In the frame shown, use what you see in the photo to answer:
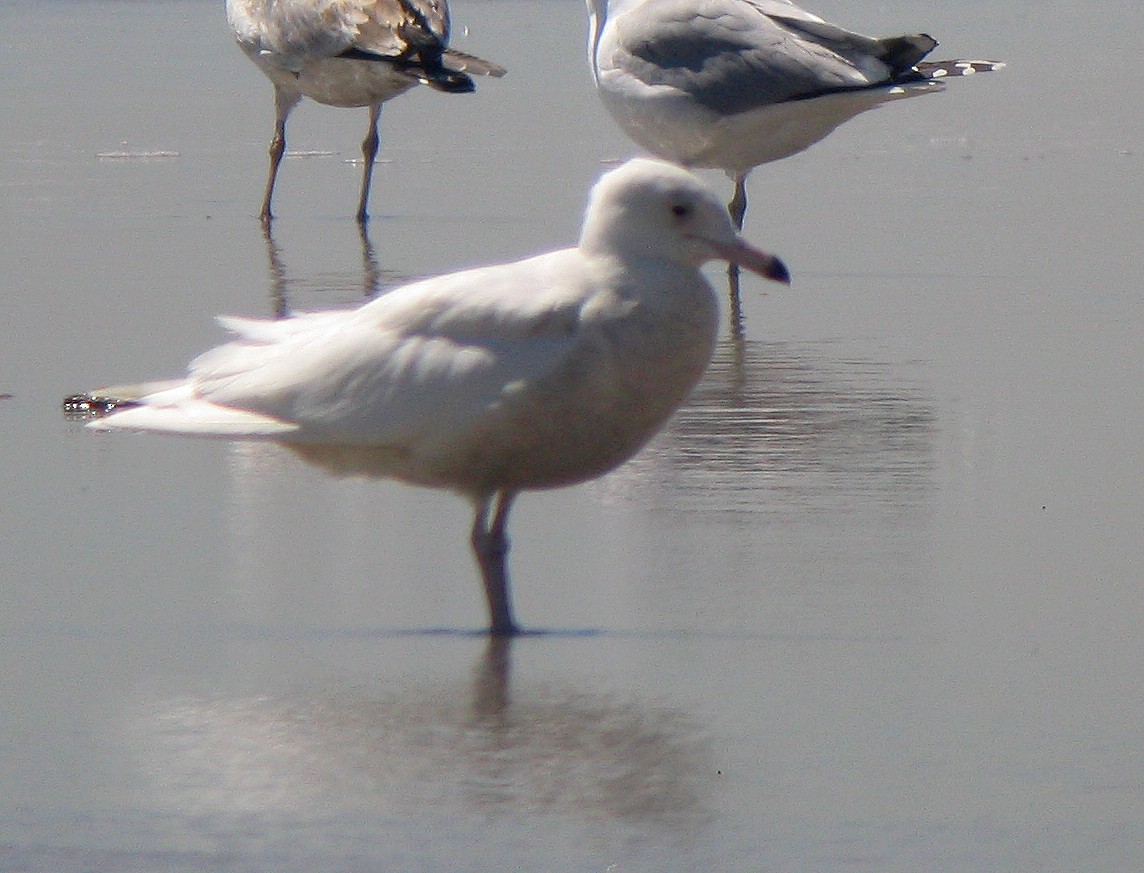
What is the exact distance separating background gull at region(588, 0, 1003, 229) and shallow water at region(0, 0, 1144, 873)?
627 millimetres

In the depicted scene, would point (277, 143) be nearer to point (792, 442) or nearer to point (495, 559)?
point (792, 442)

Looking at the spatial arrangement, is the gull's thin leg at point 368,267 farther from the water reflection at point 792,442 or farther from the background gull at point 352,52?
the water reflection at point 792,442

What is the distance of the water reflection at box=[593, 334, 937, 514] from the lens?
5394 millimetres

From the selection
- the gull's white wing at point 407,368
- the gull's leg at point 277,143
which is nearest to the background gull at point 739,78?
the gull's leg at point 277,143

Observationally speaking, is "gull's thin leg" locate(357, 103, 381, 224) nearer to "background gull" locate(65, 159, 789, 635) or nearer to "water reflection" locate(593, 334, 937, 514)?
"water reflection" locate(593, 334, 937, 514)

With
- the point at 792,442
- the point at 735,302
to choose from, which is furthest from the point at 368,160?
the point at 792,442

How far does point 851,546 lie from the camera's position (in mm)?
4898

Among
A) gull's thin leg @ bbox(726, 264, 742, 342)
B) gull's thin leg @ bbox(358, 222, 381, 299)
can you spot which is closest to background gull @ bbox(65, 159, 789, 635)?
gull's thin leg @ bbox(726, 264, 742, 342)

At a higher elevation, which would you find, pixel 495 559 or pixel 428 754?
pixel 495 559

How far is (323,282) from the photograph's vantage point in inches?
346

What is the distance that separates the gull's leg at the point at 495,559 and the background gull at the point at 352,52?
23.4ft

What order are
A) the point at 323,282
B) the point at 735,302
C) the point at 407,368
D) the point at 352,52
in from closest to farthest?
1. the point at 407,368
2. the point at 735,302
3. the point at 323,282
4. the point at 352,52

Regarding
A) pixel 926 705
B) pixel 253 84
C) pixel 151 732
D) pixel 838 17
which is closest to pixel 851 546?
pixel 926 705

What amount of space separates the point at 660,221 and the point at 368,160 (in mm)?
6897
